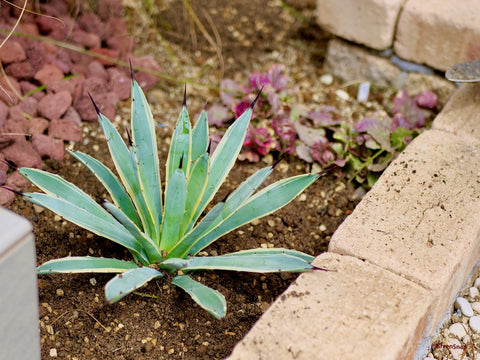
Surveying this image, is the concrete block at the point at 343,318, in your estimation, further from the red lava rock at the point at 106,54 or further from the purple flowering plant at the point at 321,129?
the red lava rock at the point at 106,54

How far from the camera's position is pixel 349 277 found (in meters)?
1.68

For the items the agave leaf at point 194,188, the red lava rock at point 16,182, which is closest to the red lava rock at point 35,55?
the red lava rock at point 16,182

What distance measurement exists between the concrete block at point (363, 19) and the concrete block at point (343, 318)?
4.50 ft

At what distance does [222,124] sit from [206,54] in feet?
2.24

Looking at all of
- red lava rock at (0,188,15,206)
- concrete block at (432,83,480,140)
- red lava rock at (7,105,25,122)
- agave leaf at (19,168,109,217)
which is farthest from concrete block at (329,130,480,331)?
red lava rock at (7,105,25,122)

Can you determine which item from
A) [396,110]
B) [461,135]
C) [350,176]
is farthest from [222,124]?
[461,135]

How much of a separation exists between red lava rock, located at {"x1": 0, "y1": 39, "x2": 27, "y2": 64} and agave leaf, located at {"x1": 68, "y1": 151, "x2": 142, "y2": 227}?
103cm

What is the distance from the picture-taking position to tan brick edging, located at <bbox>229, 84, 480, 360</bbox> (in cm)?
151

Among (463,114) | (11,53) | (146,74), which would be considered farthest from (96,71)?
(463,114)

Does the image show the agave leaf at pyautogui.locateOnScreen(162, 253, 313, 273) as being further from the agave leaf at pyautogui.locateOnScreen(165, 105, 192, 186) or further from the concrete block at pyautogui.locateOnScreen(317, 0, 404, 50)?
the concrete block at pyautogui.locateOnScreen(317, 0, 404, 50)

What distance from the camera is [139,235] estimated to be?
1664 mm

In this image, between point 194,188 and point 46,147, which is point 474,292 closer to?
point 194,188

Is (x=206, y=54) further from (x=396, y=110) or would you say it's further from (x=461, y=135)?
(x=461, y=135)

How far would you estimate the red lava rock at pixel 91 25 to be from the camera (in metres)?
2.94
